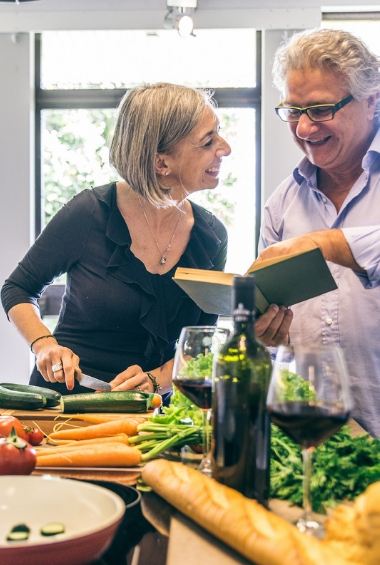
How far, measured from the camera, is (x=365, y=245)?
167 centimetres

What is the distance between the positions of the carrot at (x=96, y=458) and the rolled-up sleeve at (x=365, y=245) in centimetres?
77

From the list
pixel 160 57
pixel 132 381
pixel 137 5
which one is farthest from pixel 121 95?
pixel 132 381

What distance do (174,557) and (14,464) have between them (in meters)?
0.43

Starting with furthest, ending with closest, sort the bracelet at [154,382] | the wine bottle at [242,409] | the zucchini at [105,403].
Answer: the bracelet at [154,382] → the zucchini at [105,403] → the wine bottle at [242,409]

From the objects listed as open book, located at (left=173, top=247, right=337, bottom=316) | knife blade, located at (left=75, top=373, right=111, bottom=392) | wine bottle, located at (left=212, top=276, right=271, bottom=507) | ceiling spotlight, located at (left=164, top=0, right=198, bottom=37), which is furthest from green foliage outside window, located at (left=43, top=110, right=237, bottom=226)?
wine bottle, located at (left=212, top=276, right=271, bottom=507)

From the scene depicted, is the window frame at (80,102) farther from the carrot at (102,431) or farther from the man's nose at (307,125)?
the carrot at (102,431)

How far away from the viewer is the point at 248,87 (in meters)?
5.47

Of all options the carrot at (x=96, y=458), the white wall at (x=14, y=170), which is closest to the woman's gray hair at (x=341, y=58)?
the carrot at (x=96, y=458)

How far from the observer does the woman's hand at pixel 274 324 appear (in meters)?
1.73

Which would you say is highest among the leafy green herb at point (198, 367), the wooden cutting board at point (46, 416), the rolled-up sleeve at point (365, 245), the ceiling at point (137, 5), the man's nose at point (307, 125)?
the ceiling at point (137, 5)

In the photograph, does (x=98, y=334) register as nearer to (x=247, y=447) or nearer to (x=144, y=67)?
(x=247, y=447)

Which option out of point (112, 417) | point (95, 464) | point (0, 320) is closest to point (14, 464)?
point (95, 464)

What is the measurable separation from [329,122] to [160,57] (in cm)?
382

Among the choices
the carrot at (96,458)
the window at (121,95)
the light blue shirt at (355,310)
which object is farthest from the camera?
the window at (121,95)
